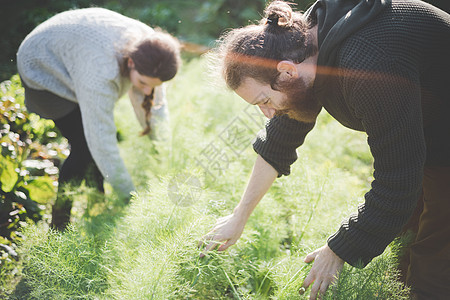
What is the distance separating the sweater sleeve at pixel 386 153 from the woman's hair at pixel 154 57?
1.32 metres

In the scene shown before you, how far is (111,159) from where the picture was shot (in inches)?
86.0

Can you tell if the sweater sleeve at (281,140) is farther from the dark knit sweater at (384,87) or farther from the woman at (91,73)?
the woman at (91,73)

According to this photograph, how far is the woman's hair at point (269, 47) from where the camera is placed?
124 cm

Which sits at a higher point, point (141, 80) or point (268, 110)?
point (268, 110)

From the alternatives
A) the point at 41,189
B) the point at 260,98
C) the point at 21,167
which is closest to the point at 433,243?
the point at 260,98

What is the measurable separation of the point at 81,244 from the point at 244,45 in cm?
107

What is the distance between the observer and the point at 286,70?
4.10 ft

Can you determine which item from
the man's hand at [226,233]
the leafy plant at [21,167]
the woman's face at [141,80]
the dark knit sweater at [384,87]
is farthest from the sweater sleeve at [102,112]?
the dark knit sweater at [384,87]

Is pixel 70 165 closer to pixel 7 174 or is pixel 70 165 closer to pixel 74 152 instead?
pixel 74 152

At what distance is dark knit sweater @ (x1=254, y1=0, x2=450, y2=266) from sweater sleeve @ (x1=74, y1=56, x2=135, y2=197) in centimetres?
127

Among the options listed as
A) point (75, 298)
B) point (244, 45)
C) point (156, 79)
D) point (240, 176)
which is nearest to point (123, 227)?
point (75, 298)

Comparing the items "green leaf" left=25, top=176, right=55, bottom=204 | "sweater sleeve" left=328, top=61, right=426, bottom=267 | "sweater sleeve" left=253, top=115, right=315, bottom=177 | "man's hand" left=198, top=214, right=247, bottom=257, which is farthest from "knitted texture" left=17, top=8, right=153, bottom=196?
"sweater sleeve" left=328, top=61, right=426, bottom=267

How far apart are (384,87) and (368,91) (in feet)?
0.15

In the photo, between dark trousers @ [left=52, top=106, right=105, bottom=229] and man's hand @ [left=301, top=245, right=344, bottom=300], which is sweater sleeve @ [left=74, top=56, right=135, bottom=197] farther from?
man's hand @ [left=301, top=245, right=344, bottom=300]
